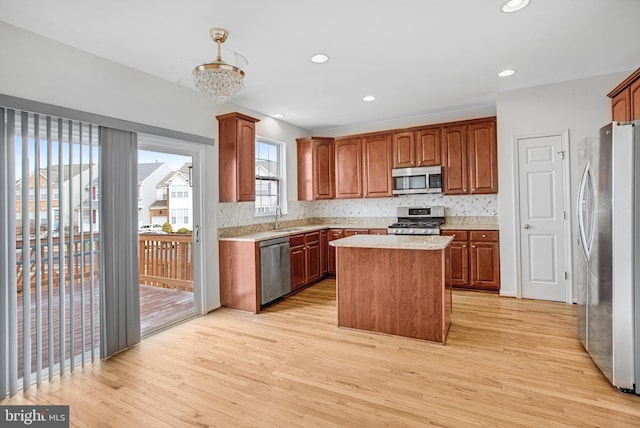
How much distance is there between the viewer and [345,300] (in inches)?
136

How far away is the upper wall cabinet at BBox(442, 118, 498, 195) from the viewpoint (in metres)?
4.75

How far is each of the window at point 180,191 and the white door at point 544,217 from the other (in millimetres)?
4305

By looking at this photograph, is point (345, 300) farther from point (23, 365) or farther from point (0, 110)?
point (0, 110)

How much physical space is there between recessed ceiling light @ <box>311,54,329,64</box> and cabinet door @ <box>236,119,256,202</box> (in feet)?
4.56

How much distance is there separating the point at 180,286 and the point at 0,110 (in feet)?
8.21

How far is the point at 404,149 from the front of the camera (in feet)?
17.7

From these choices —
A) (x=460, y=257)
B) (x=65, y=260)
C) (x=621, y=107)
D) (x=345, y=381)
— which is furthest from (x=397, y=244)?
(x=65, y=260)

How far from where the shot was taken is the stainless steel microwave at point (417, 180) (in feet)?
16.9

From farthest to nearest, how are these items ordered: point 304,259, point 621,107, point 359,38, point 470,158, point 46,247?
point 304,259 → point 470,158 → point 621,107 → point 359,38 → point 46,247

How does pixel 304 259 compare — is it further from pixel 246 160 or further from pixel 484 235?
pixel 484 235

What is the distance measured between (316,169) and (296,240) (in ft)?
5.31

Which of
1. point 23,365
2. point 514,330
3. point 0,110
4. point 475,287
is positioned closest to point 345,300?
point 514,330

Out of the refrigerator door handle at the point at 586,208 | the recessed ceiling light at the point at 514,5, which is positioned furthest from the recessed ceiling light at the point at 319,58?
the refrigerator door handle at the point at 586,208

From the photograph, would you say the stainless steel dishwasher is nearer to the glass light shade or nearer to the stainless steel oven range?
the stainless steel oven range
